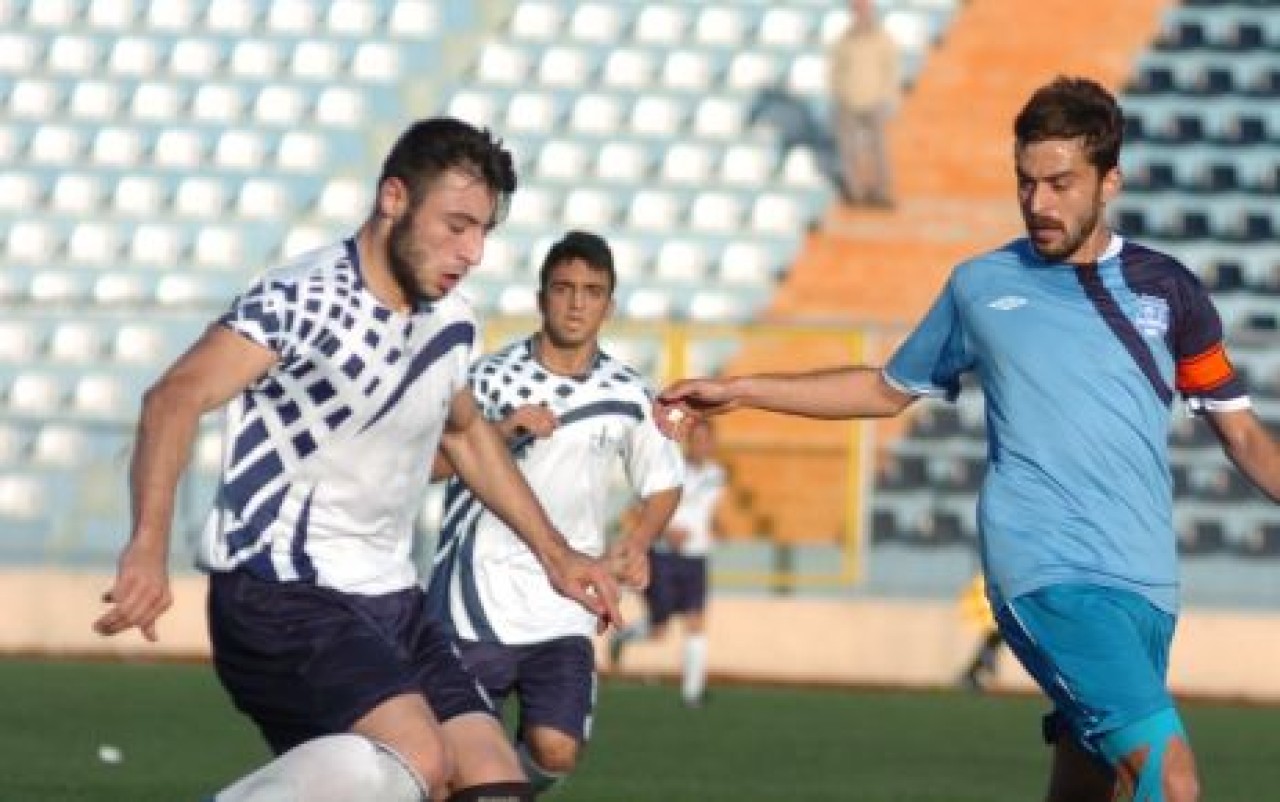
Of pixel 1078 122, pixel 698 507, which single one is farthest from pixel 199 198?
pixel 1078 122

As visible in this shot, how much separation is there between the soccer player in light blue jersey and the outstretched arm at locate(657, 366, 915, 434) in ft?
1.51

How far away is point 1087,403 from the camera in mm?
8336

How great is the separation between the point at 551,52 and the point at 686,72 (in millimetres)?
1206

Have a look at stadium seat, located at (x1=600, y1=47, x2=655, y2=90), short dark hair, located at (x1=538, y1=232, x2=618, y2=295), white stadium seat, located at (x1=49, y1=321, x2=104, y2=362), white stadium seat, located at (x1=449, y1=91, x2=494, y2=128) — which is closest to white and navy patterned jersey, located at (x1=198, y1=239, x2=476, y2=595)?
short dark hair, located at (x1=538, y1=232, x2=618, y2=295)

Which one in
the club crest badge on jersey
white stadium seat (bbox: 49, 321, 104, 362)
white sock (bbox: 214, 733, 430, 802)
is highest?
the club crest badge on jersey

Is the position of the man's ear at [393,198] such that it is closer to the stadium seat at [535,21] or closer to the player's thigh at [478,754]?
the player's thigh at [478,754]

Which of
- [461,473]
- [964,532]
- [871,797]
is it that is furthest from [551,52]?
[461,473]

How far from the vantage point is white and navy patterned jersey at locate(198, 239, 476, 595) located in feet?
25.7

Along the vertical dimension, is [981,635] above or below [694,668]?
below

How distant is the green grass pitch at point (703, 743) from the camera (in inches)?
563

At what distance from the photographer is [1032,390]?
8.43 metres

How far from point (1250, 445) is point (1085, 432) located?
623 mm

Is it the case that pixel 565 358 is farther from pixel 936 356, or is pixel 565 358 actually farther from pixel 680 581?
pixel 680 581

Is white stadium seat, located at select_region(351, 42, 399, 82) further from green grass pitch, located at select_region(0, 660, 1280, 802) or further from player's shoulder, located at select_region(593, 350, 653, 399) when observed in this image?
player's shoulder, located at select_region(593, 350, 653, 399)
